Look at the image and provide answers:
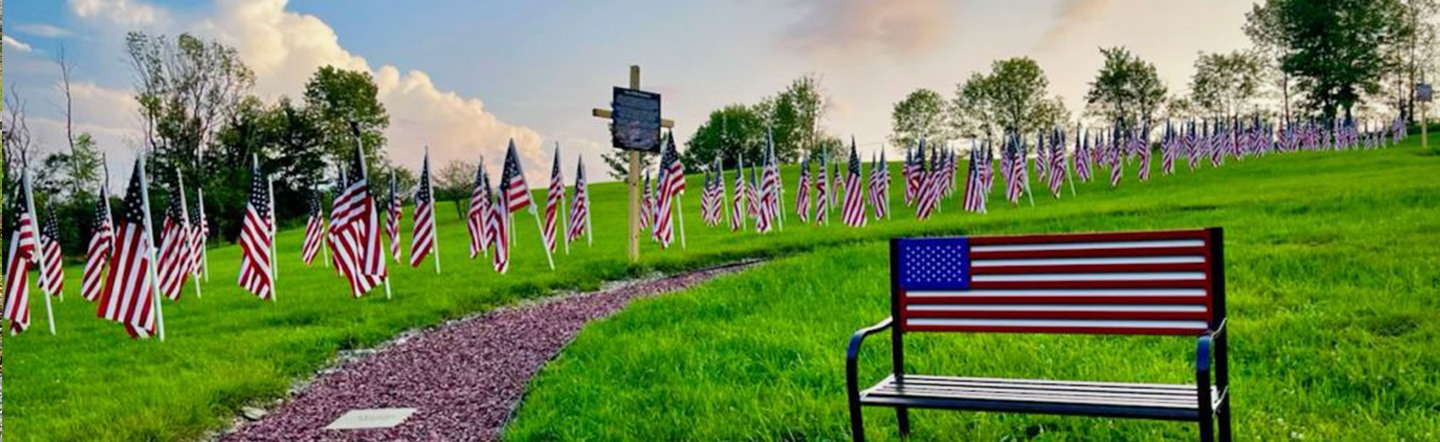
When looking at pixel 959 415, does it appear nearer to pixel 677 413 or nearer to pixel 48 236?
pixel 677 413

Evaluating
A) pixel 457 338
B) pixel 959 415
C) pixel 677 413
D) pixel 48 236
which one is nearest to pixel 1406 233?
pixel 959 415

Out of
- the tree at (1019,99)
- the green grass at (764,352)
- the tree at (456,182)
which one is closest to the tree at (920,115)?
the tree at (1019,99)

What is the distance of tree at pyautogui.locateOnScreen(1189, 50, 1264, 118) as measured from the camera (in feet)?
245

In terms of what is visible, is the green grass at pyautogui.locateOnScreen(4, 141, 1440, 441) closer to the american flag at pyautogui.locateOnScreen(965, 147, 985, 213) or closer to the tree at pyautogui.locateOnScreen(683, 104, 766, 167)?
the american flag at pyautogui.locateOnScreen(965, 147, 985, 213)

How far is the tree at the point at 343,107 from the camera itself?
2357 inches

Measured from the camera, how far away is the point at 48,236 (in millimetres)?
16297

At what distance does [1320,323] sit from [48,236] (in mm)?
18204

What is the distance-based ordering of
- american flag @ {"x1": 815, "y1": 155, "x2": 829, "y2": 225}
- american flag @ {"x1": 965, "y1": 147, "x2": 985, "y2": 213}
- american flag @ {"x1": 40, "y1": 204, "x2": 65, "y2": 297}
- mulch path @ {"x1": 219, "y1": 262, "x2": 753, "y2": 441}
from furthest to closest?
1. american flag @ {"x1": 965, "y1": 147, "x2": 985, "y2": 213}
2. american flag @ {"x1": 815, "y1": 155, "x2": 829, "y2": 225}
3. american flag @ {"x1": 40, "y1": 204, "x2": 65, "y2": 297}
4. mulch path @ {"x1": 219, "y1": 262, "x2": 753, "y2": 441}

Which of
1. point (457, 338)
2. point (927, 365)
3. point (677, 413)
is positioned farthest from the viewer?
point (457, 338)

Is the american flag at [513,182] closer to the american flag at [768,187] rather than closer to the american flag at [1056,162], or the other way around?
the american flag at [768,187]

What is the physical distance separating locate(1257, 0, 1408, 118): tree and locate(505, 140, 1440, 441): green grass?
63112mm

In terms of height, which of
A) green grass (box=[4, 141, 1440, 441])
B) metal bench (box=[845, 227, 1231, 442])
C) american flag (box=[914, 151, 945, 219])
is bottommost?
green grass (box=[4, 141, 1440, 441])

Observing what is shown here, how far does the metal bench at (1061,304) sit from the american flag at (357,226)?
11.1 meters

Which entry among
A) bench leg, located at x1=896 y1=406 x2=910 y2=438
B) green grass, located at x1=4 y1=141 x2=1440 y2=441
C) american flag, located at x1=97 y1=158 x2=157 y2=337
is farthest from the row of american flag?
bench leg, located at x1=896 y1=406 x2=910 y2=438
